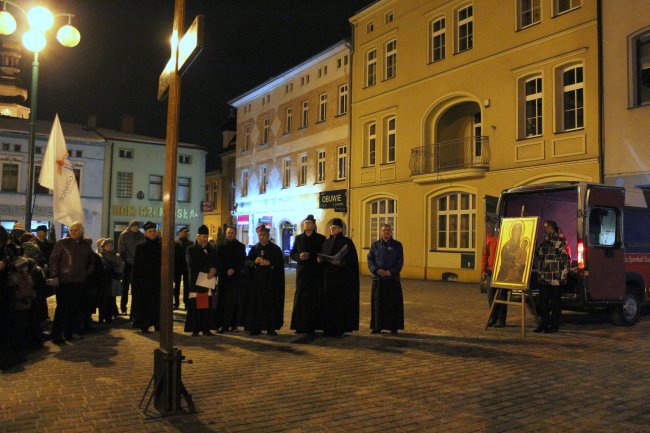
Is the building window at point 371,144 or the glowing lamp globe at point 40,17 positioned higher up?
the building window at point 371,144

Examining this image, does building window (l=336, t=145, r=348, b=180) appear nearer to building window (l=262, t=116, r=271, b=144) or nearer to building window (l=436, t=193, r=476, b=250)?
building window (l=436, t=193, r=476, b=250)

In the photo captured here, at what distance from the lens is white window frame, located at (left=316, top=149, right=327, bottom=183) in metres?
31.8

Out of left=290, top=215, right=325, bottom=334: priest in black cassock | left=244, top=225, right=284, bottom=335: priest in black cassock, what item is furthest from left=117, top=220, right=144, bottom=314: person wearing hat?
left=290, top=215, right=325, bottom=334: priest in black cassock

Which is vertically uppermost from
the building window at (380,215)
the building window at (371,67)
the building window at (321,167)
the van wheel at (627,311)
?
the building window at (371,67)

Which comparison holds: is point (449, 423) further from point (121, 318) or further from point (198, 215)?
point (198, 215)

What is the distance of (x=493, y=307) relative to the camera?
10.0 m

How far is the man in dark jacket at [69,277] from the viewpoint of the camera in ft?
27.9

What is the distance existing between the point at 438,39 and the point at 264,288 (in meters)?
18.0

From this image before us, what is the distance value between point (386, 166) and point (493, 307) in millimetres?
16830

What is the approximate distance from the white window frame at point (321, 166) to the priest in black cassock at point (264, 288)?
72.5ft

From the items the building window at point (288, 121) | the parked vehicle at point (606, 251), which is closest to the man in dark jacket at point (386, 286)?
the parked vehicle at point (606, 251)

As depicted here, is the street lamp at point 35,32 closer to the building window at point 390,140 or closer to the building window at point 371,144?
the building window at point 390,140

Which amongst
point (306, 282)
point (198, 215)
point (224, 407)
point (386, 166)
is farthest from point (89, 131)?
point (224, 407)

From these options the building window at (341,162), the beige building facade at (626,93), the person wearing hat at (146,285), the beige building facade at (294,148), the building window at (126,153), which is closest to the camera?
the person wearing hat at (146,285)
